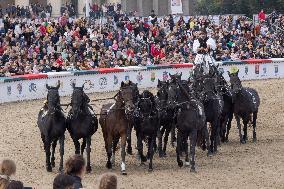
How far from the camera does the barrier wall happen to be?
29844 mm

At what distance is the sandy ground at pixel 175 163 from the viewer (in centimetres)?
1673

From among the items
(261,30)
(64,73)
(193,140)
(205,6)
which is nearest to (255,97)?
(193,140)

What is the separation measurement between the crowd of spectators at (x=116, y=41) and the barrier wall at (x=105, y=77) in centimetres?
79

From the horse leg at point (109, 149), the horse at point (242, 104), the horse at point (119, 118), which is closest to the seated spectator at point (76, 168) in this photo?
the horse at point (119, 118)

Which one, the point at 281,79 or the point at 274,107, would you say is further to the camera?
the point at 281,79

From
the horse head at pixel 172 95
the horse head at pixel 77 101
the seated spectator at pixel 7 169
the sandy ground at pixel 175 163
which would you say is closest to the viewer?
the seated spectator at pixel 7 169

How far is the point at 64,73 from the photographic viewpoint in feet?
102

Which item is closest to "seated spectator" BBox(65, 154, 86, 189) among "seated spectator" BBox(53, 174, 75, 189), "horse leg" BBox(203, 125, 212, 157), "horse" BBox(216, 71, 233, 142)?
"seated spectator" BBox(53, 174, 75, 189)

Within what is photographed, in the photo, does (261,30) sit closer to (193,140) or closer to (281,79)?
(281,79)

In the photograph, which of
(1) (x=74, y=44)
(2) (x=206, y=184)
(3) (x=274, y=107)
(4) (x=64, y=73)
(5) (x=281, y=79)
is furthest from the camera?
(5) (x=281, y=79)

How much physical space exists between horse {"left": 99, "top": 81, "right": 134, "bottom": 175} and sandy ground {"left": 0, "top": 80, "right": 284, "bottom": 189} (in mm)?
621

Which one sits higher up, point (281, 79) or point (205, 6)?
point (205, 6)

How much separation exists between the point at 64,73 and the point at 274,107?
855 cm

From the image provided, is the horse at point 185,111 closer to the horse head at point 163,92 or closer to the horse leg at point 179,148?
the horse leg at point 179,148
